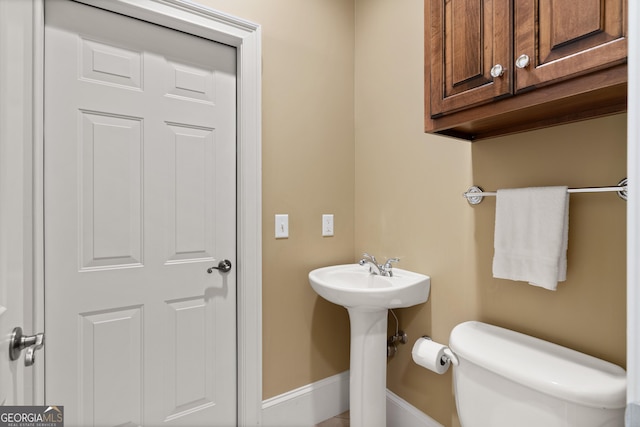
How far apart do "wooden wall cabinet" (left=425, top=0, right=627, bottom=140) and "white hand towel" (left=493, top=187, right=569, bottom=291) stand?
248 millimetres

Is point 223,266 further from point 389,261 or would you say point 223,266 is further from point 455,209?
point 455,209

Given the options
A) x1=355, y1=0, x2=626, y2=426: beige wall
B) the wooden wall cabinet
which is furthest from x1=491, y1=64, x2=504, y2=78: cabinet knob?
x1=355, y1=0, x2=626, y2=426: beige wall

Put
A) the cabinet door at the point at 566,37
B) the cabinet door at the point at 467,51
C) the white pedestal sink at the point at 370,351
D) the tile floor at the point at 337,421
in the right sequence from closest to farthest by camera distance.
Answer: the cabinet door at the point at 566,37 < the cabinet door at the point at 467,51 < the white pedestal sink at the point at 370,351 < the tile floor at the point at 337,421

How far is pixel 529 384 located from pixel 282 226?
45.5 inches

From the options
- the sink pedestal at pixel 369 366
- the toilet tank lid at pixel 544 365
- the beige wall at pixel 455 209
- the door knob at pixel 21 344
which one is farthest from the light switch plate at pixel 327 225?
the door knob at pixel 21 344

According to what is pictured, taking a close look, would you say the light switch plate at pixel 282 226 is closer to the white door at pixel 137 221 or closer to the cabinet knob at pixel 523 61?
the white door at pixel 137 221

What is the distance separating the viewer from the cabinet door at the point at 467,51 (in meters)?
0.95

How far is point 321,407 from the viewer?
5.98ft

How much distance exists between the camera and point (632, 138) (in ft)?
2.01

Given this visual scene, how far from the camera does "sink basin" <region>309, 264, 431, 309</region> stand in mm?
1331

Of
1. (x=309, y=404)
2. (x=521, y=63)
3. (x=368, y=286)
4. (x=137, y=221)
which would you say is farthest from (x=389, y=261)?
(x=137, y=221)

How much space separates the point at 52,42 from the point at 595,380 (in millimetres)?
2063

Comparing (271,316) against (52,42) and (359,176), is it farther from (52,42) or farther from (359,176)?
(52,42)

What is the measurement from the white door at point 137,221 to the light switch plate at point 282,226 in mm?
222
